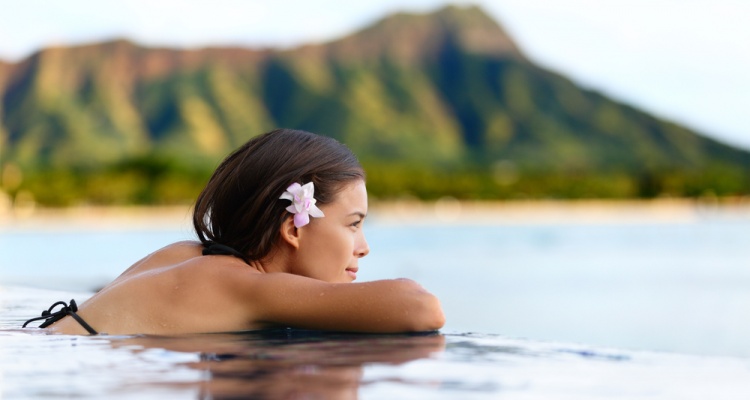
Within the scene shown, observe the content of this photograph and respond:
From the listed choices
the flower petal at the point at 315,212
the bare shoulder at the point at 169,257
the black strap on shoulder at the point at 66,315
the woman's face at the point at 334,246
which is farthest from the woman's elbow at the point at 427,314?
the black strap on shoulder at the point at 66,315

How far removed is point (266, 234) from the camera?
143 inches

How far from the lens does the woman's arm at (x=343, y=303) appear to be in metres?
3.39

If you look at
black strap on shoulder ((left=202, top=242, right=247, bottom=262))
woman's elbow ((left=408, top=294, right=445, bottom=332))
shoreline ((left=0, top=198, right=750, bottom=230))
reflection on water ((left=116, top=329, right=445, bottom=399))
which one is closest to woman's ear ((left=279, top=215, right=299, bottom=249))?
black strap on shoulder ((left=202, top=242, right=247, bottom=262))

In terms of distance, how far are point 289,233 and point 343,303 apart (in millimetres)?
350

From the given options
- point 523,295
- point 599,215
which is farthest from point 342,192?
point 599,215

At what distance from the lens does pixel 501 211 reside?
132 metres

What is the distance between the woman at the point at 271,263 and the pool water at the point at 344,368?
0.26ft

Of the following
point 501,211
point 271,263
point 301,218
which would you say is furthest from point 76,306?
point 501,211

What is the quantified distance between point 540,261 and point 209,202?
3885 cm

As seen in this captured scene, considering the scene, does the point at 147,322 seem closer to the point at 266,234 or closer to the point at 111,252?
the point at 266,234

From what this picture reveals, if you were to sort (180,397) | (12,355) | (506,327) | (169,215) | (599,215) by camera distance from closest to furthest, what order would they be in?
(180,397) → (12,355) → (506,327) → (169,215) → (599,215)

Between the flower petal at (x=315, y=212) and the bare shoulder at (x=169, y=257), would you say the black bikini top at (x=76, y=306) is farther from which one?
the flower petal at (x=315, y=212)

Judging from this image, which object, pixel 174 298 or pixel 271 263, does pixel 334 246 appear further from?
pixel 174 298

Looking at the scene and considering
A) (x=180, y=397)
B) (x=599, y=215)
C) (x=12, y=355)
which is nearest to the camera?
(x=180, y=397)
